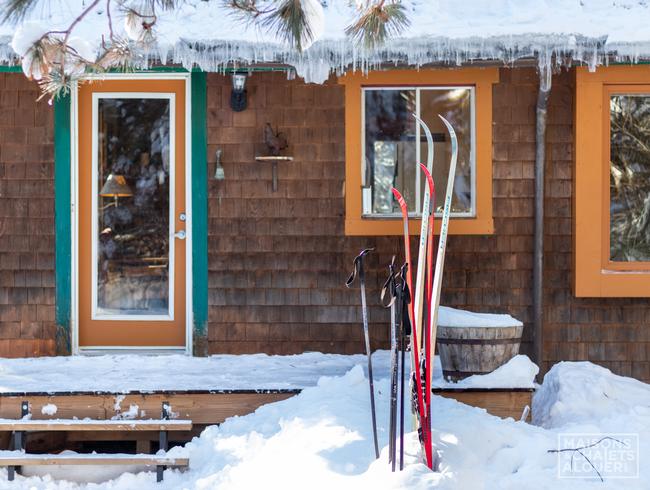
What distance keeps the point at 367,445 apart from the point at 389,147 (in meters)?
2.64

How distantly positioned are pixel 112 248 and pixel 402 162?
229 centimetres

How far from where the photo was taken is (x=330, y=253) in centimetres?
619

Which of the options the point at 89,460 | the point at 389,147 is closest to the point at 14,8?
the point at 89,460

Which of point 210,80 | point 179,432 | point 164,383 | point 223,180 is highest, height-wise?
point 210,80

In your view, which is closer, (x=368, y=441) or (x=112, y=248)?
(x=368, y=441)

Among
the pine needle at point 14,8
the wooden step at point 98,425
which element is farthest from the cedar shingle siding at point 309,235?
the pine needle at point 14,8

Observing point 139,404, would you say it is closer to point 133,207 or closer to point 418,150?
point 133,207

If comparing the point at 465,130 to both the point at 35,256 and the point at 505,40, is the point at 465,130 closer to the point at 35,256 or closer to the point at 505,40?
the point at 505,40

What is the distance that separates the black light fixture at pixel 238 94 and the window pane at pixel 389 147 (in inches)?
36.0

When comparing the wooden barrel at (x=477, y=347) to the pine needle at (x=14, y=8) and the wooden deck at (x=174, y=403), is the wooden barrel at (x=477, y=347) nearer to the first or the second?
the wooden deck at (x=174, y=403)

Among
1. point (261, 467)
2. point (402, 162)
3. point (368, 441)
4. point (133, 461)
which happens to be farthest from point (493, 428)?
point (402, 162)

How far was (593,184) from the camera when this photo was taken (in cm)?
606

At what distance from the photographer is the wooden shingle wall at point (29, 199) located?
620 cm

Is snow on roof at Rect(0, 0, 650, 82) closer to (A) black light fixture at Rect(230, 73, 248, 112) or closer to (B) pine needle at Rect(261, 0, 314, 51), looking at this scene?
(A) black light fixture at Rect(230, 73, 248, 112)
